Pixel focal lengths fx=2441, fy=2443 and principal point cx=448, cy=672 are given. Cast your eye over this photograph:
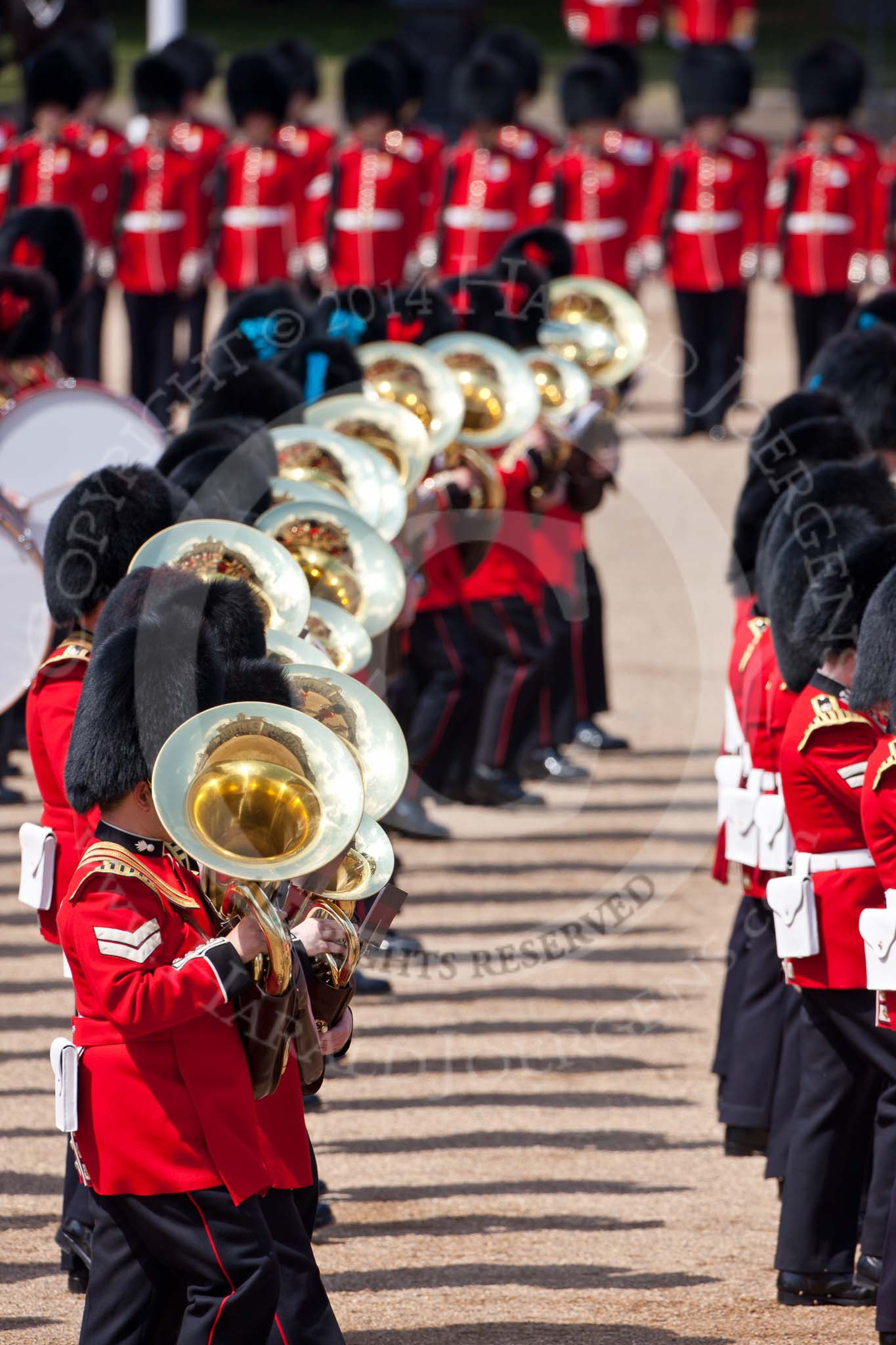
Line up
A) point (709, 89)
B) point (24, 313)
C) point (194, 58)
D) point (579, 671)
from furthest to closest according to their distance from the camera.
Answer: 1. point (194, 58)
2. point (709, 89)
3. point (579, 671)
4. point (24, 313)

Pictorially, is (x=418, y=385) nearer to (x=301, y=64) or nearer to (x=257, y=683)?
(x=257, y=683)

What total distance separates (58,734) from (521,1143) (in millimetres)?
1432

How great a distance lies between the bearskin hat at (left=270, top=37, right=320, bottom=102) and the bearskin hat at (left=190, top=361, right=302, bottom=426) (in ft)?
23.3

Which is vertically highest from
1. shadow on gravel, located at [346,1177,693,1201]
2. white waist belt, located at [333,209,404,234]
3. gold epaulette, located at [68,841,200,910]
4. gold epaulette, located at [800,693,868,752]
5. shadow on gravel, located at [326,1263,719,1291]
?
Answer: gold epaulette, located at [68,841,200,910]

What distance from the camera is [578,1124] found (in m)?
4.56

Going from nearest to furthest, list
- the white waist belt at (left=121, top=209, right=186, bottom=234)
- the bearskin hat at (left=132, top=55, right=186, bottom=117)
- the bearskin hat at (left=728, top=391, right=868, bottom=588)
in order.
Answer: the bearskin hat at (left=728, top=391, right=868, bottom=588)
the white waist belt at (left=121, top=209, right=186, bottom=234)
the bearskin hat at (left=132, top=55, right=186, bottom=117)

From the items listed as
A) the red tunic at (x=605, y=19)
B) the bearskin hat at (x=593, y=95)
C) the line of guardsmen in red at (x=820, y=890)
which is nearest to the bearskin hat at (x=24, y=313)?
the line of guardsmen in red at (x=820, y=890)

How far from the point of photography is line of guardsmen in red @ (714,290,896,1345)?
11.7 feet

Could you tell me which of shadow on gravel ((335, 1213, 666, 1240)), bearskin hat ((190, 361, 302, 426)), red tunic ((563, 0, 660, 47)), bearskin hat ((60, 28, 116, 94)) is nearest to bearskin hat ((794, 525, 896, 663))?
shadow on gravel ((335, 1213, 666, 1240))

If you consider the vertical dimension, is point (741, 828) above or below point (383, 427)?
below

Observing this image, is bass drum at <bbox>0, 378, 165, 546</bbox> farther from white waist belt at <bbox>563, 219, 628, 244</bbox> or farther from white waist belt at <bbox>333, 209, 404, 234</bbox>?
white waist belt at <bbox>563, 219, 628, 244</bbox>

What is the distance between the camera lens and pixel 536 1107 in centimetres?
466

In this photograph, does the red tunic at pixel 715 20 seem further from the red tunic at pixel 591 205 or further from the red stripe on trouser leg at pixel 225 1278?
the red stripe on trouser leg at pixel 225 1278

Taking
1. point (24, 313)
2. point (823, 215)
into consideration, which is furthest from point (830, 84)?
point (24, 313)
